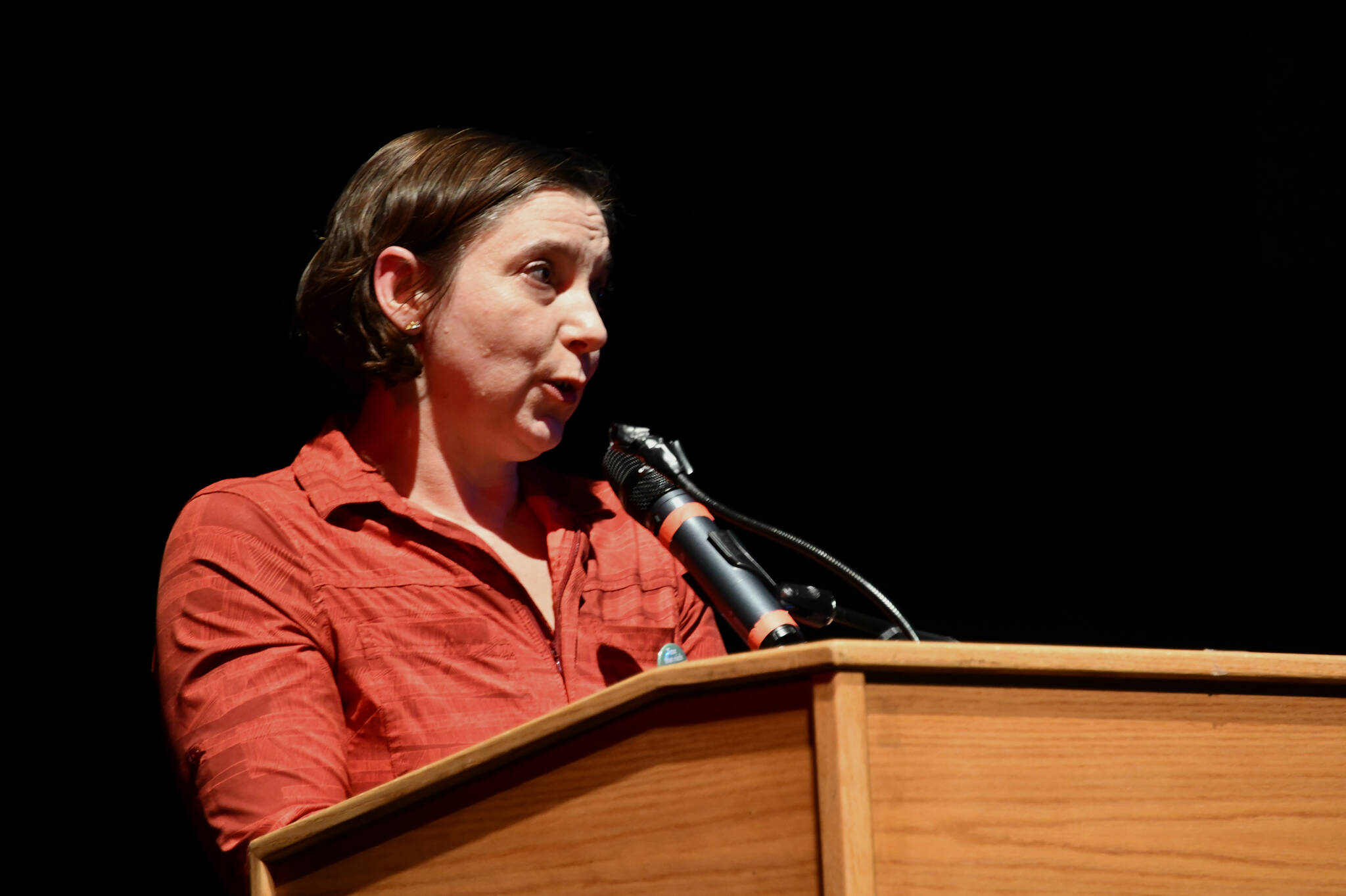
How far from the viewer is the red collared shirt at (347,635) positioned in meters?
1.41

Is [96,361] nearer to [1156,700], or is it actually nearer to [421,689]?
[421,689]

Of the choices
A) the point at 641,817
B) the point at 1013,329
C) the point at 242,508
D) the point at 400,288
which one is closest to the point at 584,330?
the point at 400,288

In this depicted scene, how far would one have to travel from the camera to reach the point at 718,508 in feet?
5.07

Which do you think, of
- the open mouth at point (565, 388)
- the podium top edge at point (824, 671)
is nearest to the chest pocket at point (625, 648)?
the open mouth at point (565, 388)

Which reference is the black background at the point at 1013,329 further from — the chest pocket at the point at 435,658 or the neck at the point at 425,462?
the chest pocket at the point at 435,658

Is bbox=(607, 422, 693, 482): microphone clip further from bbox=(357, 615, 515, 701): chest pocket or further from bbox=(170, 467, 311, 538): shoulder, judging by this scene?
bbox=(170, 467, 311, 538): shoulder

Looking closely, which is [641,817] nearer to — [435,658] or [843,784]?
[843,784]

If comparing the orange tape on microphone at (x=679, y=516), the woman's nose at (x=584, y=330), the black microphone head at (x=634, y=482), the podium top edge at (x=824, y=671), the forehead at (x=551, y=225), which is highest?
the forehead at (x=551, y=225)

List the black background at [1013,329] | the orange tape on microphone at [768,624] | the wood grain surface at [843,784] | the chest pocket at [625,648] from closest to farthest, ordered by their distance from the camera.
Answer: the wood grain surface at [843,784]
the orange tape on microphone at [768,624]
the chest pocket at [625,648]
the black background at [1013,329]

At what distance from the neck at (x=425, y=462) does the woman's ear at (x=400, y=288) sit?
0.10 metres

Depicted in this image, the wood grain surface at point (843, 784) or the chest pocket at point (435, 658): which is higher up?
the chest pocket at point (435, 658)

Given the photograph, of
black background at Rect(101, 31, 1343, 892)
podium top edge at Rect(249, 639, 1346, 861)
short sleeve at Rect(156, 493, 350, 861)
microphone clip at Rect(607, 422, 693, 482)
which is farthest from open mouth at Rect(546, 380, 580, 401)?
podium top edge at Rect(249, 639, 1346, 861)

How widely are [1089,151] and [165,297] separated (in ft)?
6.63

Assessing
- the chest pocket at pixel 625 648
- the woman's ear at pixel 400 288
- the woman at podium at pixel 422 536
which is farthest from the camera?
the woman's ear at pixel 400 288
